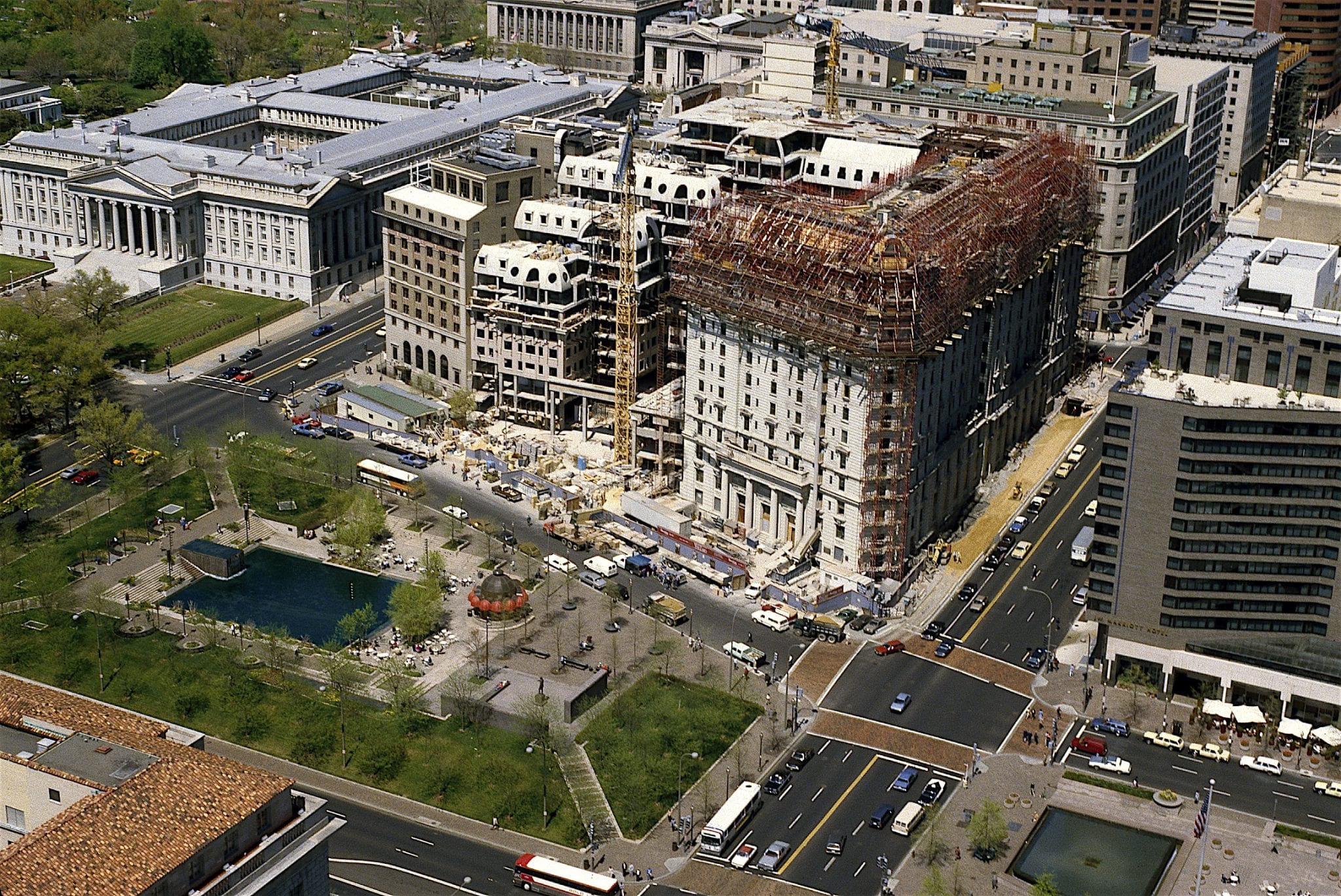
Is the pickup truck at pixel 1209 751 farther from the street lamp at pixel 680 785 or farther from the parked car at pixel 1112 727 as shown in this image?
the street lamp at pixel 680 785

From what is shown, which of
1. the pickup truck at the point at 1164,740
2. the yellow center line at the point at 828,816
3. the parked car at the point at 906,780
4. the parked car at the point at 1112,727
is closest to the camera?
the yellow center line at the point at 828,816

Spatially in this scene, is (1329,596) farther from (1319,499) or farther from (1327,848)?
(1327,848)

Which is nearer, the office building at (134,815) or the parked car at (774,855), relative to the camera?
the office building at (134,815)

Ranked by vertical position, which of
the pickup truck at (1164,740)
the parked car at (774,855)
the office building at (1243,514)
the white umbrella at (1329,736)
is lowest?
the parked car at (774,855)

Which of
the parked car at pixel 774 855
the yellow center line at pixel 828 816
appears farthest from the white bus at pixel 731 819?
the yellow center line at pixel 828 816

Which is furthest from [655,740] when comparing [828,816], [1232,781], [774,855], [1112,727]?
[1232,781]

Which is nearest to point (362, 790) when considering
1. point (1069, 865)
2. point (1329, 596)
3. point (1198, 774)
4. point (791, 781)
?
point (791, 781)

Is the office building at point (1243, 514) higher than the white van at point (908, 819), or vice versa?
the office building at point (1243, 514)

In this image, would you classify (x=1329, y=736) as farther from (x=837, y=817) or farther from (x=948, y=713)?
(x=837, y=817)
